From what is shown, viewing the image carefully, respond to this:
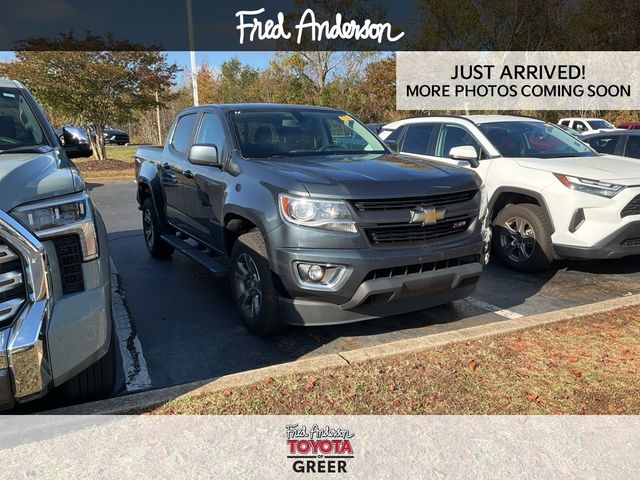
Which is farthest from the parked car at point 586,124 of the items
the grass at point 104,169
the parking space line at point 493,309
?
the parking space line at point 493,309

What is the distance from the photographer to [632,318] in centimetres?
423

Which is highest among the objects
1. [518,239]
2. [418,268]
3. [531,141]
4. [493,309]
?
[531,141]

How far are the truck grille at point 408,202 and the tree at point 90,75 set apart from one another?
50.8 ft

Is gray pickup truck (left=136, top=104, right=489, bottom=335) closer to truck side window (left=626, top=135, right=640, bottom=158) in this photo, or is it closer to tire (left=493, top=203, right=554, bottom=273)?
tire (left=493, top=203, right=554, bottom=273)

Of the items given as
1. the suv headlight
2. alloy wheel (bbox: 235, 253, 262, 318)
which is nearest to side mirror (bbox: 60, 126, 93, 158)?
alloy wheel (bbox: 235, 253, 262, 318)

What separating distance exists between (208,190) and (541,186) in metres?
3.40

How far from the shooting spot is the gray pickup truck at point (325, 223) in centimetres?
347

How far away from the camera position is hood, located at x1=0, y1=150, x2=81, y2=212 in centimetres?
243

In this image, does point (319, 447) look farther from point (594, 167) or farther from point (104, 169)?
point (104, 169)

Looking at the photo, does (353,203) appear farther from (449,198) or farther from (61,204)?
(61,204)

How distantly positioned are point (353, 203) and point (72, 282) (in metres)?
1.76

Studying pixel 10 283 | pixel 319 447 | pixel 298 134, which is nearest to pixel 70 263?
pixel 10 283

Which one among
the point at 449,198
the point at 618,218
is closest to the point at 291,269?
the point at 449,198

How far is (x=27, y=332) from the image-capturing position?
230 centimetres
